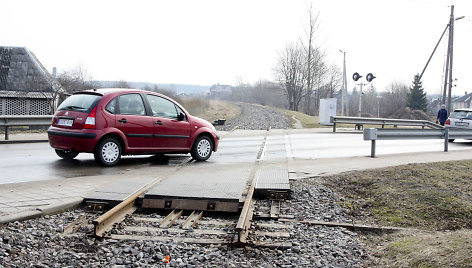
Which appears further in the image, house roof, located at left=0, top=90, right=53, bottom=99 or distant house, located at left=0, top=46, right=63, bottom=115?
distant house, located at left=0, top=46, right=63, bottom=115

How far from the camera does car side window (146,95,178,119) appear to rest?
33.1 feet

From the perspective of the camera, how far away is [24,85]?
152 feet

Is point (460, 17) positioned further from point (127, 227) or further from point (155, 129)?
point (127, 227)

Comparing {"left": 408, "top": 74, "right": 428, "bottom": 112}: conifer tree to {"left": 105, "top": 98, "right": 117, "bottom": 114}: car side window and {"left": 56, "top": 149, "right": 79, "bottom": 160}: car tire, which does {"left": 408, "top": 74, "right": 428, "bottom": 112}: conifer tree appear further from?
{"left": 105, "top": 98, "right": 117, "bottom": 114}: car side window

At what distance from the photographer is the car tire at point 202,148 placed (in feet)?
35.4

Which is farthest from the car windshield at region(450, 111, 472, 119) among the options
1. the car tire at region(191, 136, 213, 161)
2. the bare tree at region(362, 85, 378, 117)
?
the bare tree at region(362, 85, 378, 117)

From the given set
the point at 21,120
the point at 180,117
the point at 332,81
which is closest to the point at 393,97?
the point at 332,81

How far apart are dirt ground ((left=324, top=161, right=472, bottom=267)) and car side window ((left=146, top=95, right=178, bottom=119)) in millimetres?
4019

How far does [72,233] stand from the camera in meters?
4.90

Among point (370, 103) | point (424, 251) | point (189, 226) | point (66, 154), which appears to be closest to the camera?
point (424, 251)

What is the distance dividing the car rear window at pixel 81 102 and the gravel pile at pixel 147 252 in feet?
14.0

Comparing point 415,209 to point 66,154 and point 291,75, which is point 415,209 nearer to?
point 66,154

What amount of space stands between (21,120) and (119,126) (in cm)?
805

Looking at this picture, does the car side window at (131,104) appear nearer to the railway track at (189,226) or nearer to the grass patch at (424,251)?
the railway track at (189,226)
